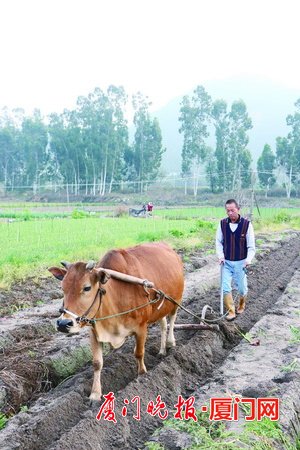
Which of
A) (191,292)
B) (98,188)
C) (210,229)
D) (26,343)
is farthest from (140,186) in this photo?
(26,343)

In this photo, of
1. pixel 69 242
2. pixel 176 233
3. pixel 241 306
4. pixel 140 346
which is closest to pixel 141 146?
pixel 176 233

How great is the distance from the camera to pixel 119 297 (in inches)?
251

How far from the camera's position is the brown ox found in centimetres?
568

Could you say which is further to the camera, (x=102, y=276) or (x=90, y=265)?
(x=102, y=276)

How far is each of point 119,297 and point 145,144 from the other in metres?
60.6

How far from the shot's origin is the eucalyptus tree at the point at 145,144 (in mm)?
65438

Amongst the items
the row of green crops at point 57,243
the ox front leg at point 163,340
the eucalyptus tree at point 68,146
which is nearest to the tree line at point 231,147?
the eucalyptus tree at point 68,146

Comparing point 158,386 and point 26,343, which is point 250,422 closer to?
point 158,386

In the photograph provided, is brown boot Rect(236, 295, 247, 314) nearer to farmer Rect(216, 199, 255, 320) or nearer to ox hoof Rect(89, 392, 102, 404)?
farmer Rect(216, 199, 255, 320)

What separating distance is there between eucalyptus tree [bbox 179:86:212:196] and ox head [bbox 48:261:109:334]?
58.9 meters

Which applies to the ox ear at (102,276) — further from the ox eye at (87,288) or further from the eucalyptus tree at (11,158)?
the eucalyptus tree at (11,158)

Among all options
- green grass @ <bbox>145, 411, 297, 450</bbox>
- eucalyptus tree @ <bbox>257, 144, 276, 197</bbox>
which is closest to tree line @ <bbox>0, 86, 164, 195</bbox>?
eucalyptus tree @ <bbox>257, 144, 276, 197</bbox>

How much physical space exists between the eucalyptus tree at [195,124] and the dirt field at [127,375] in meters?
54.3

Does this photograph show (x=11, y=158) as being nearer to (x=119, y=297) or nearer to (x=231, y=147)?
(x=231, y=147)
